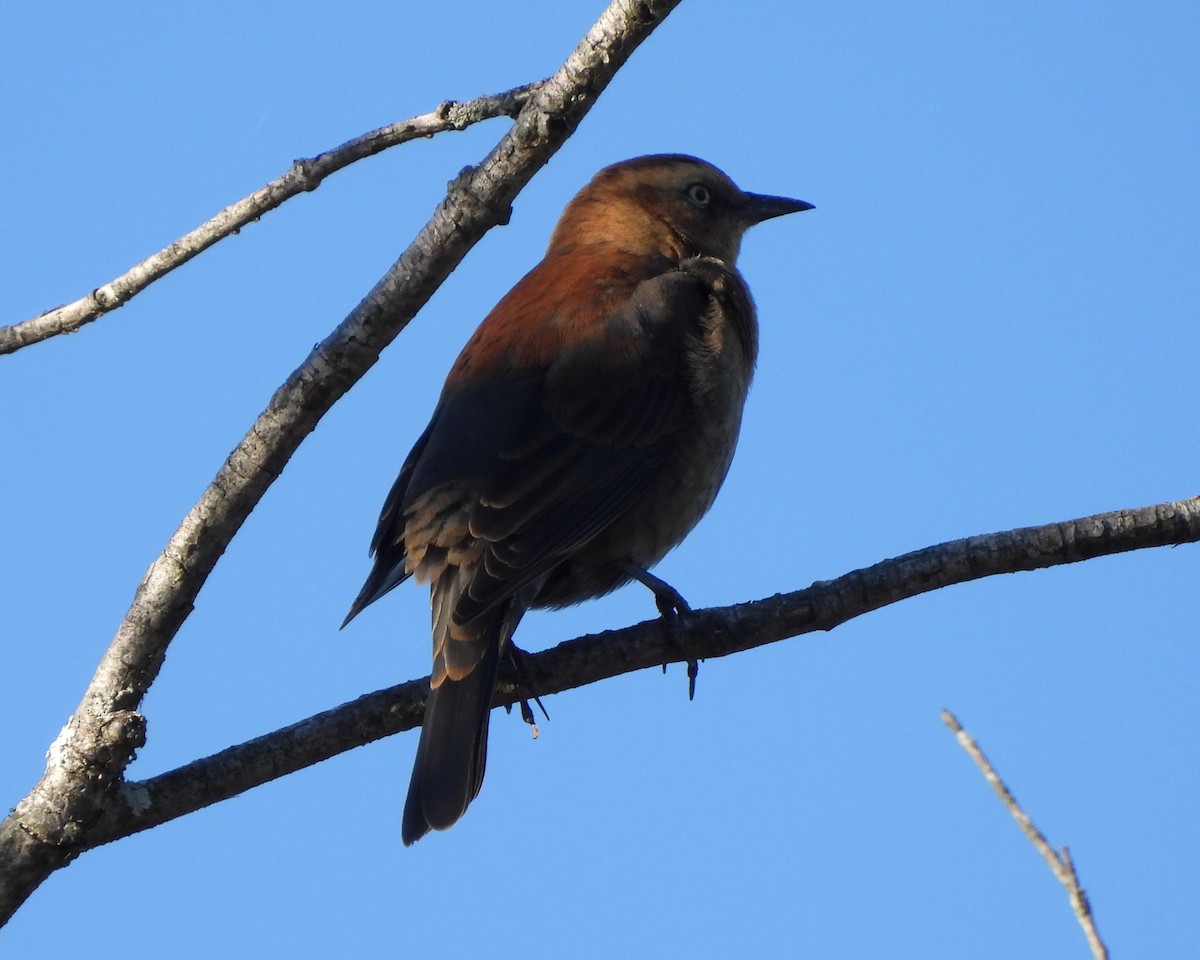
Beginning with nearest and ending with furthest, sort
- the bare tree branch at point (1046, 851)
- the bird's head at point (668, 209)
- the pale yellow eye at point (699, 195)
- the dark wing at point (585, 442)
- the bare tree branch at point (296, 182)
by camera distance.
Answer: the bare tree branch at point (1046, 851) → the bare tree branch at point (296, 182) → the dark wing at point (585, 442) → the bird's head at point (668, 209) → the pale yellow eye at point (699, 195)

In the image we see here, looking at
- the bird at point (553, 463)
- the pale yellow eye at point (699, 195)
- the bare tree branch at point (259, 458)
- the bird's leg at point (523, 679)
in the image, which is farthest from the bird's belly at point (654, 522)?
the bare tree branch at point (259, 458)

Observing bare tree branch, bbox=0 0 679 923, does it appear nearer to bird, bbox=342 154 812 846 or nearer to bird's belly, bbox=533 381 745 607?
bird, bbox=342 154 812 846

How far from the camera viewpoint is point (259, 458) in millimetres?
3354

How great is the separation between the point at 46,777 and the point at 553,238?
3.89 meters

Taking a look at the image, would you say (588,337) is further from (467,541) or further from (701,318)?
(467,541)

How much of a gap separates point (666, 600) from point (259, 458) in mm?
Result: 1753

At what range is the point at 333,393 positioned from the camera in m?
3.35

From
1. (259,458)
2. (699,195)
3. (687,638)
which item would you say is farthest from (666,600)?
(699,195)

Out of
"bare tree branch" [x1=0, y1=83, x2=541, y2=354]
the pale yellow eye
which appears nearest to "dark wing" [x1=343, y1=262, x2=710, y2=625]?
the pale yellow eye

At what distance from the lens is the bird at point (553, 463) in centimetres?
442

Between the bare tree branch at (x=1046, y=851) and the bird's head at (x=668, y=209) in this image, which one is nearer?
the bare tree branch at (x=1046, y=851)

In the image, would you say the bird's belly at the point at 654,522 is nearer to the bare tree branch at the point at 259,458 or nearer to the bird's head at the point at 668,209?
the bird's head at the point at 668,209

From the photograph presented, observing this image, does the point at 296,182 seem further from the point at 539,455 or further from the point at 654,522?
the point at 654,522

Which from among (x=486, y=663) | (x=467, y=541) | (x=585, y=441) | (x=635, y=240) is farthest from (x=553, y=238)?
(x=486, y=663)
